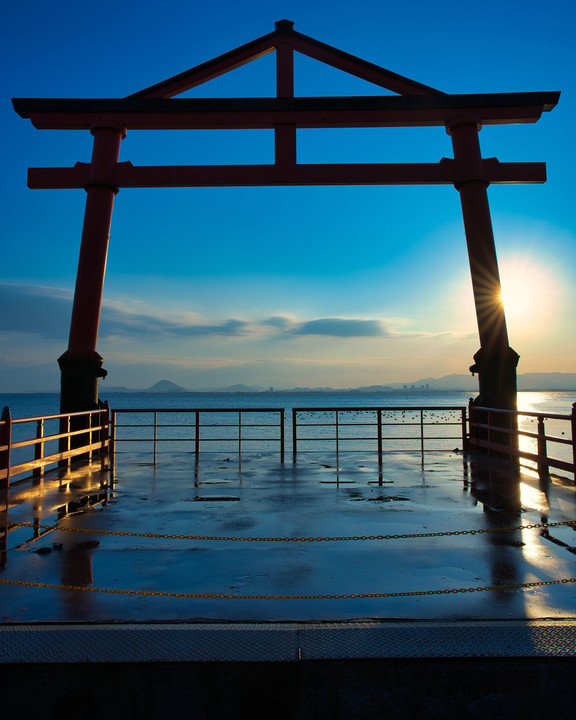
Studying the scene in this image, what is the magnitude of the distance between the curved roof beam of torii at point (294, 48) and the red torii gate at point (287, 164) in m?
0.40

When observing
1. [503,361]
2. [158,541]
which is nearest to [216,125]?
[503,361]

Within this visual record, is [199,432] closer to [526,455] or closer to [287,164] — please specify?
[287,164]

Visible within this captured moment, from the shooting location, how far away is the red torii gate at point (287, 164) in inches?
448

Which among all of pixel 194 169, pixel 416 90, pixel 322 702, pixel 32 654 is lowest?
pixel 322 702

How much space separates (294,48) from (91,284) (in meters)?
7.04

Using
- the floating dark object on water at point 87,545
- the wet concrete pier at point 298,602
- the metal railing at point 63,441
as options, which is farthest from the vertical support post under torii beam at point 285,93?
the floating dark object on water at point 87,545

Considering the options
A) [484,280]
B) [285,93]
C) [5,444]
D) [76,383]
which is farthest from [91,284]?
[484,280]

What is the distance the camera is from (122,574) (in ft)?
13.2

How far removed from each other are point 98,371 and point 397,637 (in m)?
9.71

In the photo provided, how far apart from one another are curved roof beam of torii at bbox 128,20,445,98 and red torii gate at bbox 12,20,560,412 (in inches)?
15.7

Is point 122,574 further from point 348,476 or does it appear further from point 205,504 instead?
point 348,476

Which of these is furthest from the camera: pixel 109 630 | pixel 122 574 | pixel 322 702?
pixel 122 574

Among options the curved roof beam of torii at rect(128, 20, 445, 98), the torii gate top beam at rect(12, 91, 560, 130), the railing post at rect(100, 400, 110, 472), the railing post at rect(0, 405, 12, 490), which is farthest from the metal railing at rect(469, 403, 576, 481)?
the railing post at rect(100, 400, 110, 472)

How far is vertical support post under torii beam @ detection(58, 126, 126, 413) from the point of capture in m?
11.0
